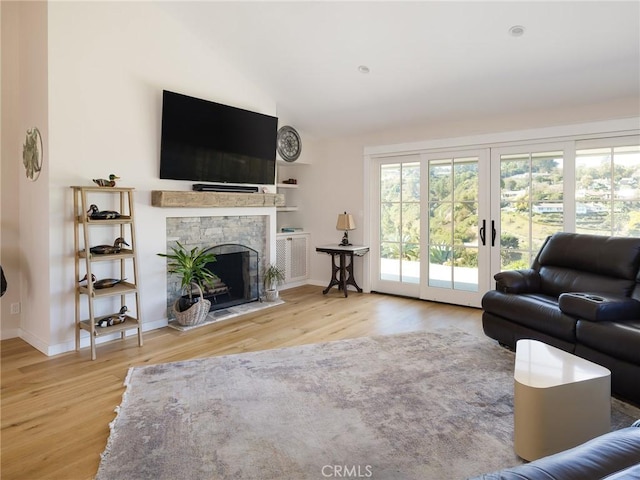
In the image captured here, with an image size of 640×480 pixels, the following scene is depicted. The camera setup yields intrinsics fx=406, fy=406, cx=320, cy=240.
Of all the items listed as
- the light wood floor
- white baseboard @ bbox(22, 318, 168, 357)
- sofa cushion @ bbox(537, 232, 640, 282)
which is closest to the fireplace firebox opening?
the light wood floor

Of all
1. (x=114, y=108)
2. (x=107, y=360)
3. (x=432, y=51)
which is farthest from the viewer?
(x=432, y=51)

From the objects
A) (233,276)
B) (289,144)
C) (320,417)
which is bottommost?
(320,417)

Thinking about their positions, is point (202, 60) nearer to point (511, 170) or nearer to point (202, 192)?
point (202, 192)

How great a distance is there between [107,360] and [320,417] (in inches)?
77.1

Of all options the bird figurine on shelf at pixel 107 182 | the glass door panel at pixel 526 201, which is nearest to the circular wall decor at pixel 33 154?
the bird figurine on shelf at pixel 107 182

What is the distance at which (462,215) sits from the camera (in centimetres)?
500

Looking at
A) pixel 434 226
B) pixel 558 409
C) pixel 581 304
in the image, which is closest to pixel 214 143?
pixel 434 226

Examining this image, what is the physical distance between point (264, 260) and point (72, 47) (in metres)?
2.98

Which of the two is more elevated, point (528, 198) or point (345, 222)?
point (528, 198)

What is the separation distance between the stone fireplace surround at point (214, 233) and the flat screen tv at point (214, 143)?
0.45 m

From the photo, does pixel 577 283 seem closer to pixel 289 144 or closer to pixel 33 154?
pixel 289 144

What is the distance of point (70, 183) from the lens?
136 inches

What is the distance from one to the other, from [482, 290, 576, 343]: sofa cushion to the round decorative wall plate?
3408mm

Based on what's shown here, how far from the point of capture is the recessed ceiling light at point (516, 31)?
10.9ft
